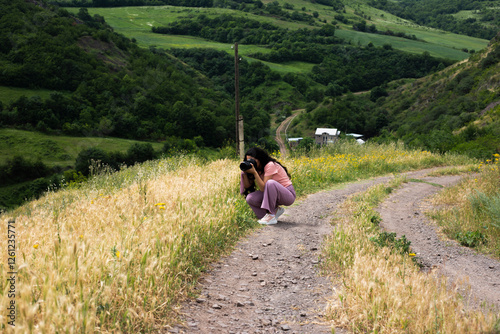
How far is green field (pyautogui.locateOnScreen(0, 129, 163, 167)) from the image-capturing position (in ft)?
224

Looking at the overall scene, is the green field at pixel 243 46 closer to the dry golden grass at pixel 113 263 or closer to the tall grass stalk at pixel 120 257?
the tall grass stalk at pixel 120 257

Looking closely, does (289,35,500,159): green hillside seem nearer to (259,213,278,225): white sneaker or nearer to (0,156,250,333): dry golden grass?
(259,213,278,225): white sneaker

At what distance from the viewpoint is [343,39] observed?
169 m

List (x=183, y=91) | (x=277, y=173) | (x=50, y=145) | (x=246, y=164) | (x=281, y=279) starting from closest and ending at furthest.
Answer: (x=281, y=279)
(x=246, y=164)
(x=277, y=173)
(x=50, y=145)
(x=183, y=91)

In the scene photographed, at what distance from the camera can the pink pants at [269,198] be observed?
5.88 metres

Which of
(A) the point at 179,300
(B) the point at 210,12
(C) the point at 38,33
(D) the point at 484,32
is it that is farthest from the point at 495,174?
(D) the point at 484,32

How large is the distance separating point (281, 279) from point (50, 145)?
258 ft

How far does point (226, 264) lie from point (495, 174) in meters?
7.97

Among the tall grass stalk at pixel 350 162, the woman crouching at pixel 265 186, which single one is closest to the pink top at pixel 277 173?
the woman crouching at pixel 265 186

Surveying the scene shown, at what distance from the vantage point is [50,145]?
71250 millimetres

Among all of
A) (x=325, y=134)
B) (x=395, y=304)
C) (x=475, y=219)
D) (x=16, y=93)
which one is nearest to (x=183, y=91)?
(x=16, y=93)

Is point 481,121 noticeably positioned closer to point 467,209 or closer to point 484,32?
point 467,209

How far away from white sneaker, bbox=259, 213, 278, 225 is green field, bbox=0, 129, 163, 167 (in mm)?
69849

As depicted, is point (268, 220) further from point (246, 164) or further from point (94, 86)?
point (94, 86)
